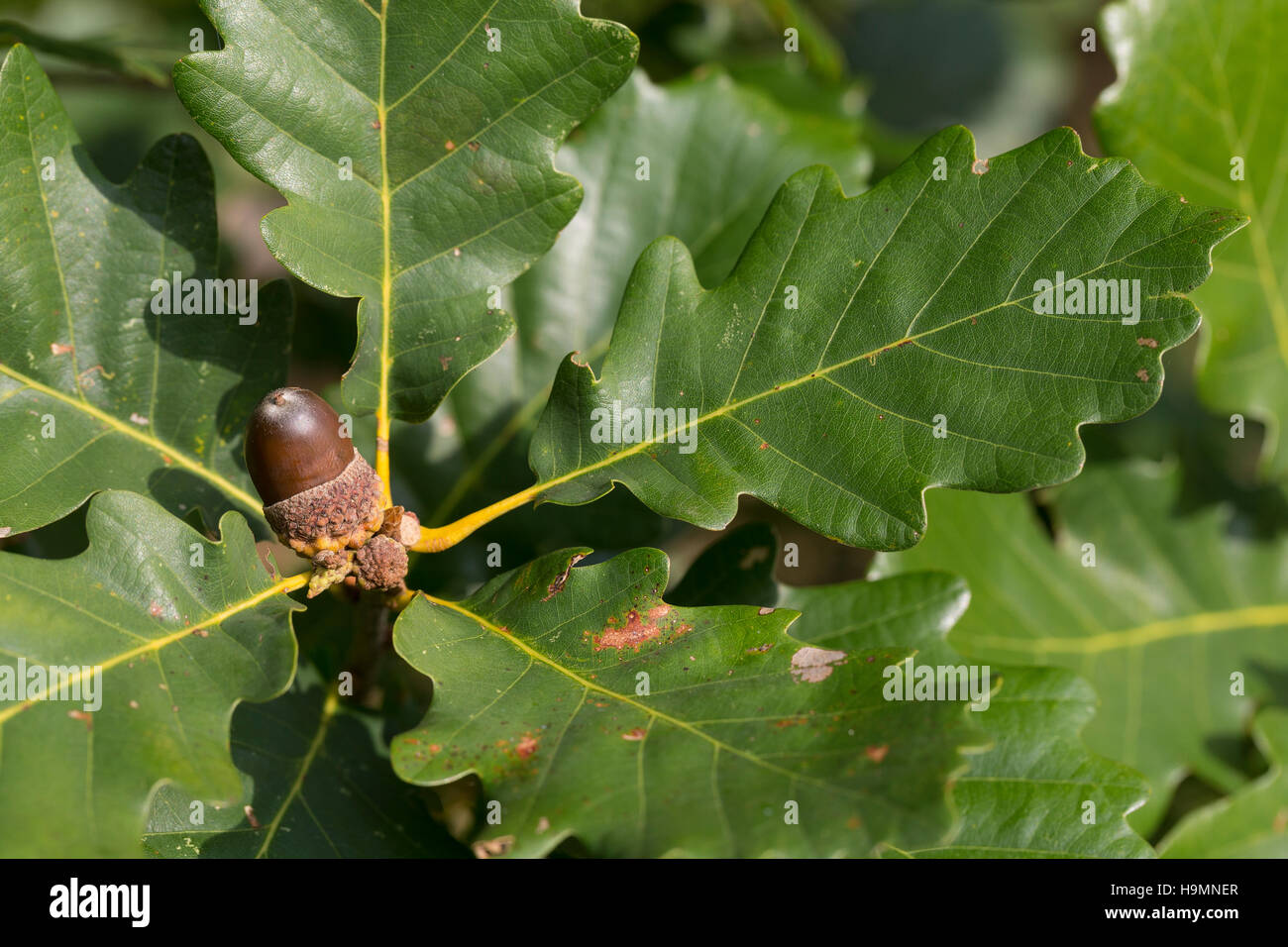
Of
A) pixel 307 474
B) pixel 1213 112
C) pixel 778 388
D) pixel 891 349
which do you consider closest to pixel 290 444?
pixel 307 474

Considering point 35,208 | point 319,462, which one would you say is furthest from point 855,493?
point 35,208

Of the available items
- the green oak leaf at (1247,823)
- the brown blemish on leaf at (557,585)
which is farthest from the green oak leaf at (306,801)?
the green oak leaf at (1247,823)

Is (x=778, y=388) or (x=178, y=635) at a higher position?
(x=778, y=388)

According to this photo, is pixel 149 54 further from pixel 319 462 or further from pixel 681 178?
pixel 319 462

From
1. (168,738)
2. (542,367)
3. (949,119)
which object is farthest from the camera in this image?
(949,119)

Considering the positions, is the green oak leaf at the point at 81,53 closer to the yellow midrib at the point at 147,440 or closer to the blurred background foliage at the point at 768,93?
the blurred background foliage at the point at 768,93

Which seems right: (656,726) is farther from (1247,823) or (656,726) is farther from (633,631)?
(1247,823)
